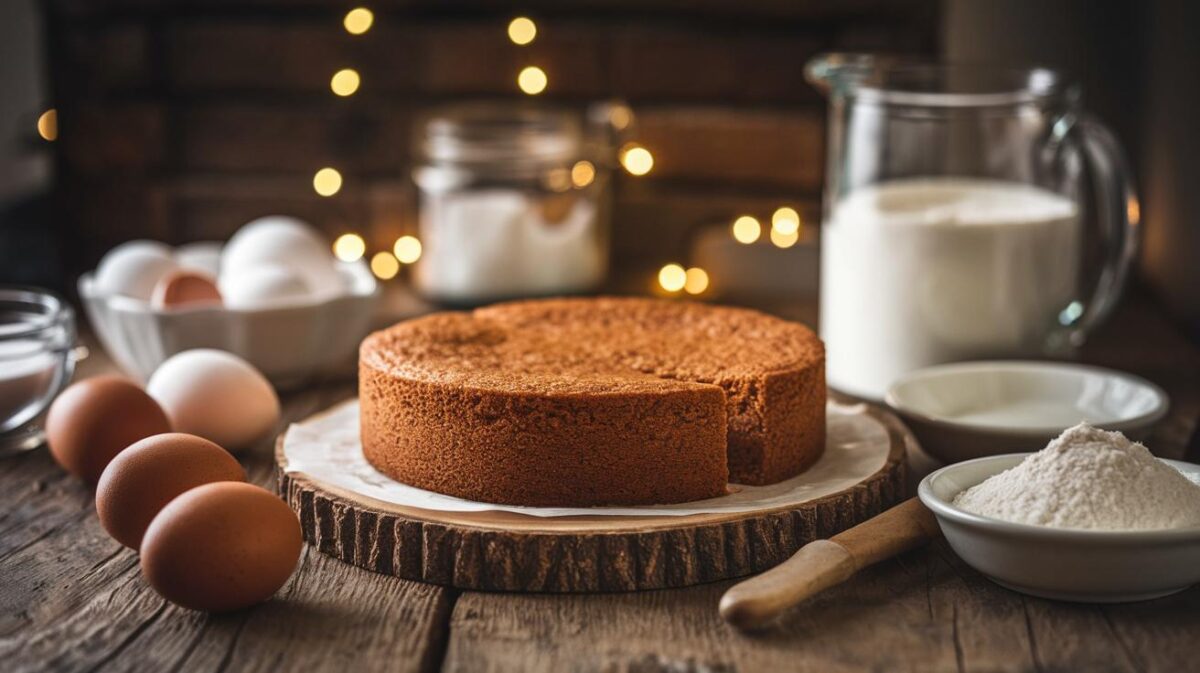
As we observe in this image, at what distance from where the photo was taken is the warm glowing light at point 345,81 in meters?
2.45

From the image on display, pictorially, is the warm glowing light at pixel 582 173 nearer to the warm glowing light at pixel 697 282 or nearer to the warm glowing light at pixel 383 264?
the warm glowing light at pixel 697 282

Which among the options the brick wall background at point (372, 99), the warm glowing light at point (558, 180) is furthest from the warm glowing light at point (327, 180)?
the warm glowing light at point (558, 180)

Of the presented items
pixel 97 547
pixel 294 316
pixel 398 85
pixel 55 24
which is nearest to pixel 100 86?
pixel 55 24

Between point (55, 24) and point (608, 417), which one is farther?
point (55, 24)

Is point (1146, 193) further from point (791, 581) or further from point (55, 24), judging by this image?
point (55, 24)

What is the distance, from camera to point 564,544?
1.13 metres

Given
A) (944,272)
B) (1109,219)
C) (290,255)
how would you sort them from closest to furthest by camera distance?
1. (944,272)
2. (1109,219)
3. (290,255)

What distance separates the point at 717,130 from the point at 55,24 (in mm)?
1253

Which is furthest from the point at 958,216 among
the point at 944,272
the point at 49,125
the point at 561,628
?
the point at 49,125

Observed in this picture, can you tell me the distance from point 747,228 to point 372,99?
29.8 inches

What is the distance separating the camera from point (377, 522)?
3.90ft

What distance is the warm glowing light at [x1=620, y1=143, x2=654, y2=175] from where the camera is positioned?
2.42 metres

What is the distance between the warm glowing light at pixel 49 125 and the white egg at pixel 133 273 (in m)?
0.75

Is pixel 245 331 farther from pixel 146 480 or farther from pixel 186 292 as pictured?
pixel 146 480
